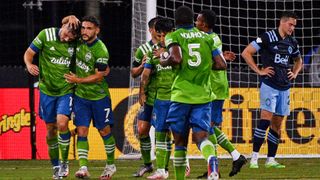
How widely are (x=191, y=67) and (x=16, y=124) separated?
372 inches

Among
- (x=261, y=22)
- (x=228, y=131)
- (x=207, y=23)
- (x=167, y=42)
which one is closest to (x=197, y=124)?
(x=167, y=42)

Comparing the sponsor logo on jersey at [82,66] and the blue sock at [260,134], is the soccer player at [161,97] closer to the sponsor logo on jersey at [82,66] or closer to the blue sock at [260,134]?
the sponsor logo on jersey at [82,66]

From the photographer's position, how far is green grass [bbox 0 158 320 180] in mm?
15328

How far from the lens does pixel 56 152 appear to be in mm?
14922

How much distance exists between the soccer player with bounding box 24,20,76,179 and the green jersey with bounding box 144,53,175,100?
1.12m

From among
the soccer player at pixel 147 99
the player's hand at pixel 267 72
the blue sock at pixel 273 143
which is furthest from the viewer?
the blue sock at pixel 273 143

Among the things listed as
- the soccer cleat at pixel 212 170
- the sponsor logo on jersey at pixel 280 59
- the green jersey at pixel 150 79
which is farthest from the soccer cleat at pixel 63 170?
the sponsor logo on jersey at pixel 280 59

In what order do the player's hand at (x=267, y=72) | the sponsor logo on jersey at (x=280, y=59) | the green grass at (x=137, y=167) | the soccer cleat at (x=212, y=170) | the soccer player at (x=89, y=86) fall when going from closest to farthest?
1. the soccer cleat at (x=212, y=170)
2. the soccer player at (x=89, y=86)
3. the green grass at (x=137, y=167)
4. the player's hand at (x=267, y=72)
5. the sponsor logo on jersey at (x=280, y=59)

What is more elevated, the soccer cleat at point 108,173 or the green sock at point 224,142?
the green sock at point 224,142

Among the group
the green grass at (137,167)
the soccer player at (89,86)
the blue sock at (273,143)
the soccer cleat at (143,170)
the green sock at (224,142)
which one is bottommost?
the green grass at (137,167)

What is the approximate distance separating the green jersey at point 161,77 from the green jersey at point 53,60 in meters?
1.12

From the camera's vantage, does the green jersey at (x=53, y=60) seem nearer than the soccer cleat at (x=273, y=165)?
Yes

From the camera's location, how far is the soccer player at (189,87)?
12281 millimetres

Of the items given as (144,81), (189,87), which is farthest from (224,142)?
(189,87)
